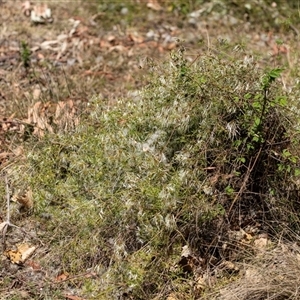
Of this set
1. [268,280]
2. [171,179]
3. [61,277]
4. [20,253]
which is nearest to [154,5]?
[171,179]

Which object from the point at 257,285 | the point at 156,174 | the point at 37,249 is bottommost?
the point at 37,249

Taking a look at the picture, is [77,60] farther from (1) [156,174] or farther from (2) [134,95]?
(1) [156,174]

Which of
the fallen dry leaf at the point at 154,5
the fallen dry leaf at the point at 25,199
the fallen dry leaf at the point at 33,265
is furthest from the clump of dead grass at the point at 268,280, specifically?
the fallen dry leaf at the point at 154,5

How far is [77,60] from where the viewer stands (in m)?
5.36

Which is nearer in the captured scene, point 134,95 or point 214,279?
point 214,279

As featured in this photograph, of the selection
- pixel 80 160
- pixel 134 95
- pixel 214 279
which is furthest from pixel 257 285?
pixel 134 95

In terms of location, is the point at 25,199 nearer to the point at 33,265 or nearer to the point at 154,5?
the point at 33,265

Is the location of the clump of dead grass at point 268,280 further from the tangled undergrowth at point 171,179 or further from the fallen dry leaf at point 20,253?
the fallen dry leaf at point 20,253

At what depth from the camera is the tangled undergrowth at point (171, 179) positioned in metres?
3.34

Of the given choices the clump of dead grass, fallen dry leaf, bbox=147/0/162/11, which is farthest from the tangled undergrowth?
fallen dry leaf, bbox=147/0/162/11

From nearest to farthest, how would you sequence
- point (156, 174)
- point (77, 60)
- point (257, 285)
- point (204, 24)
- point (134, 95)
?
point (257, 285) → point (156, 174) → point (134, 95) → point (77, 60) → point (204, 24)

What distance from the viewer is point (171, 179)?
3402 mm

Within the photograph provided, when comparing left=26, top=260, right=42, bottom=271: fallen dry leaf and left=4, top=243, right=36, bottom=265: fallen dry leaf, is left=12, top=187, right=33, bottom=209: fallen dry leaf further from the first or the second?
left=26, top=260, right=42, bottom=271: fallen dry leaf

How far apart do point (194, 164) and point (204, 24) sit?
8.80 feet
